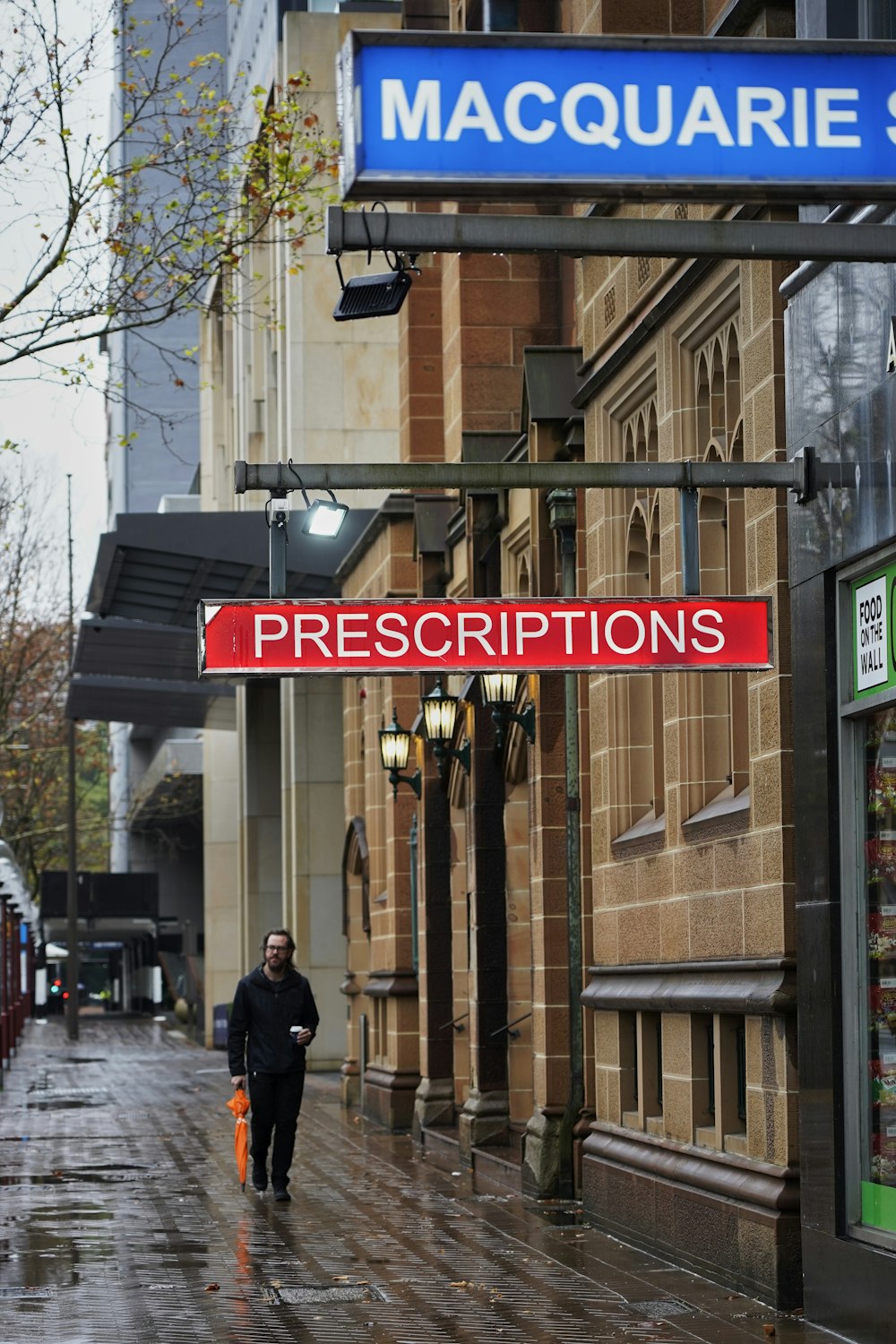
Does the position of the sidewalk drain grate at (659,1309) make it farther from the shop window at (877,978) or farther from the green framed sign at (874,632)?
the green framed sign at (874,632)

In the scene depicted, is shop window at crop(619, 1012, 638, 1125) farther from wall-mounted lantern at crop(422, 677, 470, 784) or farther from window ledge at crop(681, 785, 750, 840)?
wall-mounted lantern at crop(422, 677, 470, 784)

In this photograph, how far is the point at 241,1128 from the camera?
15617 millimetres

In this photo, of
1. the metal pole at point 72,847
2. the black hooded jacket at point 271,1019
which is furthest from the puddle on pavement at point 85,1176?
the metal pole at point 72,847

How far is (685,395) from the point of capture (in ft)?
41.1

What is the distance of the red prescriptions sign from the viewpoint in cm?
934

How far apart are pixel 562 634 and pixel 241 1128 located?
7.26 meters

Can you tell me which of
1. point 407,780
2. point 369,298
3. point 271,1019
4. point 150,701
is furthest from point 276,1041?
point 150,701

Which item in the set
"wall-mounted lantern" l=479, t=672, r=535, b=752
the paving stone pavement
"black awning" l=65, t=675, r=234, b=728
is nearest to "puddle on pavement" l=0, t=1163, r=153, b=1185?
the paving stone pavement

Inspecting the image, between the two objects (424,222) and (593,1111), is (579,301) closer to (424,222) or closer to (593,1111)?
(593,1111)

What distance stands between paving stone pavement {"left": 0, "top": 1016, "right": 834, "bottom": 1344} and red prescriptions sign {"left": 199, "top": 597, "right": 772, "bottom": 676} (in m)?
2.89

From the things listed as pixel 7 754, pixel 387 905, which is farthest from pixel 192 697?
pixel 387 905

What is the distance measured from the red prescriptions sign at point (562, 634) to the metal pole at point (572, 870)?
5.42 metres

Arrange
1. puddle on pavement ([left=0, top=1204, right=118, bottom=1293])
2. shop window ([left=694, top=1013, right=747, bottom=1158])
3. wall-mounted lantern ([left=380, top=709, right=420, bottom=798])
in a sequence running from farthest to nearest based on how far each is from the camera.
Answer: wall-mounted lantern ([left=380, top=709, right=420, bottom=798]), puddle on pavement ([left=0, top=1204, right=118, bottom=1293]), shop window ([left=694, top=1013, right=747, bottom=1158])

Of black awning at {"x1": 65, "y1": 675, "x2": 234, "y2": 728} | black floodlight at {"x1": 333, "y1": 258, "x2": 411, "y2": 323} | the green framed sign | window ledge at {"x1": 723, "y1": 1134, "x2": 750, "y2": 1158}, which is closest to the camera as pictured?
black floodlight at {"x1": 333, "y1": 258, "x2": 411, "y2": 323}
